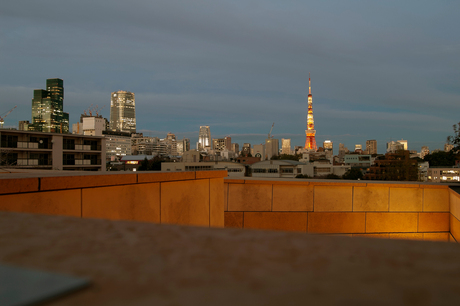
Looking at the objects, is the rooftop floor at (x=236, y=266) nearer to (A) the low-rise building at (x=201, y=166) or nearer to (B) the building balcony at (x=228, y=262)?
(B) the building balcony at (x=228, y=262)

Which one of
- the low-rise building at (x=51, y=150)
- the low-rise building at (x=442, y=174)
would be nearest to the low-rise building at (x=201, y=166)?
the low-rise building at (x=51, y=150)

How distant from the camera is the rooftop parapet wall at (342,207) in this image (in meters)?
7.13

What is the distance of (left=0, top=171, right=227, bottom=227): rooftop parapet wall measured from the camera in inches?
154

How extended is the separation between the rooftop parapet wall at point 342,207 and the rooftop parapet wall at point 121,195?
30.8 inches

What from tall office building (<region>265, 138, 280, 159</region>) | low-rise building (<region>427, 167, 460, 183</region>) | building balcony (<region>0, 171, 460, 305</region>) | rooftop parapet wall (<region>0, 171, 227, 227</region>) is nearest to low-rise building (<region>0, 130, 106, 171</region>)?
rooftop parapet wall (<region>0, 171, 227, 227</region>)

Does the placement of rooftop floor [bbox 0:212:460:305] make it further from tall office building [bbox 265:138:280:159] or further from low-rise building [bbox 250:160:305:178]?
tall office building [bbox 265:138:280:159]

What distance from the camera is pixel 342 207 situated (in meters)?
7.25

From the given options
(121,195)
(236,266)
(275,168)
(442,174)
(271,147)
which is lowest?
(442,174)

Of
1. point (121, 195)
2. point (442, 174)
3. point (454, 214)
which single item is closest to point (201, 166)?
point (442, 174)

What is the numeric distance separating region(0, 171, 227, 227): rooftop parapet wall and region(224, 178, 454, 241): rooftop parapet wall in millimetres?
781

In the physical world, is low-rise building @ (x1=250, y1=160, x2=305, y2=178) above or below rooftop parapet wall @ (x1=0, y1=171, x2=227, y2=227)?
below

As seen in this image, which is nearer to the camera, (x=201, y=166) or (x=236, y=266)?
(x=236, y=266)

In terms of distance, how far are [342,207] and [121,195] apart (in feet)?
17.1

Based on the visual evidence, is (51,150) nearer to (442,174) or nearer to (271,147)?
(442,174)
